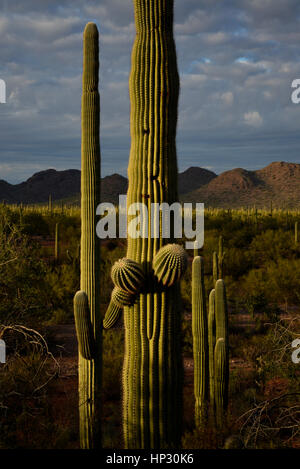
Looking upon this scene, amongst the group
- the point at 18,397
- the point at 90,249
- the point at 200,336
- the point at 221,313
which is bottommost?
the point at 18,397

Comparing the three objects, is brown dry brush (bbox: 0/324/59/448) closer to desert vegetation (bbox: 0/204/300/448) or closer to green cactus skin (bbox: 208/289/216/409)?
desert vegetation (bbox: 0/204/300/448)

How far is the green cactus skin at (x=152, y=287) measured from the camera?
5.93 meters

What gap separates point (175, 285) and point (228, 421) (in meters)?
1.93

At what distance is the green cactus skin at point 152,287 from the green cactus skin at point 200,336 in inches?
54.2


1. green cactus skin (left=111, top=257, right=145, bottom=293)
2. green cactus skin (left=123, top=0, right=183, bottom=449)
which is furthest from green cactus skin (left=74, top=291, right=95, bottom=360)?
green cactus skin (left=111, top=257, right=145, bottom=293)

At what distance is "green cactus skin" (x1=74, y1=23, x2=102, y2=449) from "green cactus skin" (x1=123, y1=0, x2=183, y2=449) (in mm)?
899

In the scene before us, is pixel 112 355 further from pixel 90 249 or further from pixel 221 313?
pixel 90 249

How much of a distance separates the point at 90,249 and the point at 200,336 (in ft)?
6.87

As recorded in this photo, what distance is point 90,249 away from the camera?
23.0 feet

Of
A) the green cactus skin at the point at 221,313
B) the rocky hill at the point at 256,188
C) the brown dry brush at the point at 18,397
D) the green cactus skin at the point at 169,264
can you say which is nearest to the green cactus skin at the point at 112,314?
the brown dry brush at the point at 18,397

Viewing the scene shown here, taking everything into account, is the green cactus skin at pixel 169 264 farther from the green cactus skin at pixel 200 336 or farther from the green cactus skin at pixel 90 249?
the green cactus skin at pixel 200 336

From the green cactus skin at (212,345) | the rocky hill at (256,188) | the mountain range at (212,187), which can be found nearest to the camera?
Result: the green cactus skin at (212,345)

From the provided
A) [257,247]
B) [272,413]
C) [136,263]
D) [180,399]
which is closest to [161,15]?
[136,263]

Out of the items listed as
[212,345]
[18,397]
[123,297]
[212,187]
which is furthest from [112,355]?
[212,187]
